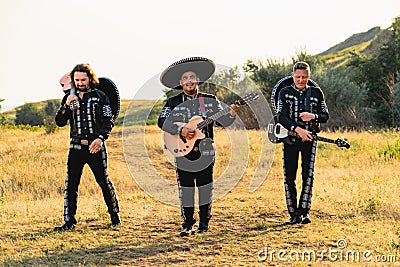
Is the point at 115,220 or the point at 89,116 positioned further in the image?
the point at 115,220

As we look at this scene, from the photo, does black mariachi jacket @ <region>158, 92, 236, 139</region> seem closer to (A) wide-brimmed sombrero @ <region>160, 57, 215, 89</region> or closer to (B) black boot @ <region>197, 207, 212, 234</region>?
(A) wide-brimmed sombrero @ <region>160, 57, 215, 89</region>

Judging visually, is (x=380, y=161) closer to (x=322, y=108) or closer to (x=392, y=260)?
(x=322, y=108)

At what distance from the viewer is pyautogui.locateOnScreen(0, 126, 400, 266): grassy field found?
585 cm

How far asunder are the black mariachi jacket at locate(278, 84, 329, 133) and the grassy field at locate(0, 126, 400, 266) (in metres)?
1.42

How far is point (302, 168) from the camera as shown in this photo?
23.2 feet

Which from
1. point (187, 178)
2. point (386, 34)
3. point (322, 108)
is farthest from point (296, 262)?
point (386, 34)

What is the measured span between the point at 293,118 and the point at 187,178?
1.67 meters

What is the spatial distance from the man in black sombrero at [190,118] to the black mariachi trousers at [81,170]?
42.8 inches

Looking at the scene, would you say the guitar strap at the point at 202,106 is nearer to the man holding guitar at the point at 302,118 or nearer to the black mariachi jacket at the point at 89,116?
the man holding guitar at the point at 302,118

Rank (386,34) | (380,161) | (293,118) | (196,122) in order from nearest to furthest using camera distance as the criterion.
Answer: (196,122) → (293,118) → (380,161) → (386,34)

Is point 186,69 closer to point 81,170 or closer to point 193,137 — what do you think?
point 193,137

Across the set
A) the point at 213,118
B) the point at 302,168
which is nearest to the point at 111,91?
the point at 213,118

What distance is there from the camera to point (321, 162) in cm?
1338

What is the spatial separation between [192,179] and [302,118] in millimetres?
1663
